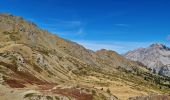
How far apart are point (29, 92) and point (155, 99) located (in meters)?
31.7

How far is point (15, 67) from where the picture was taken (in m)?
154

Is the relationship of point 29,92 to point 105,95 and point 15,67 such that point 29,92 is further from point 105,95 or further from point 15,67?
point 15,67

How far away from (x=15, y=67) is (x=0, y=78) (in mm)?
66520

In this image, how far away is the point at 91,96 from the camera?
8025 cm

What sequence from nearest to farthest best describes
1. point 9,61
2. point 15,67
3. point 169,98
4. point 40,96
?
1. point 40,96
2. point 169,98
3. point 15,67
4. point 9,61

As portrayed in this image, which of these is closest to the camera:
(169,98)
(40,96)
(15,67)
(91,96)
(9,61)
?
(40,96)

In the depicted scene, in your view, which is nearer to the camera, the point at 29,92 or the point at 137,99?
the point at 29,92

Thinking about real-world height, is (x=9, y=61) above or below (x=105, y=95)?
above

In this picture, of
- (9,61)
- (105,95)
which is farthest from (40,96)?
(9,61)

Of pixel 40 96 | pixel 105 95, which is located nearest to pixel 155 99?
pixel 105 95

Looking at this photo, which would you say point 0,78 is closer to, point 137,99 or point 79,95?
point 79,95

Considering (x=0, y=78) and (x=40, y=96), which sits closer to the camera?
(x=40, y=96)

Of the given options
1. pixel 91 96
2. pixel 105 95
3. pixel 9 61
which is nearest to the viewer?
pixel 91 96

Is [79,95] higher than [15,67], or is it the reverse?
[15,67]
